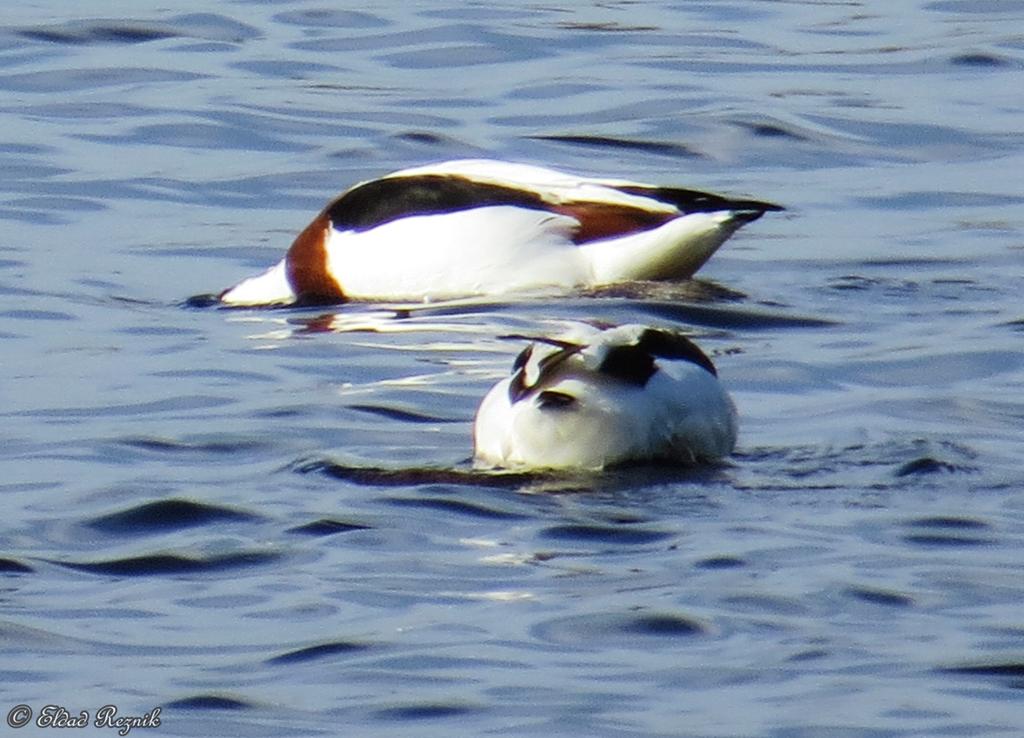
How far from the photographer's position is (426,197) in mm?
10500

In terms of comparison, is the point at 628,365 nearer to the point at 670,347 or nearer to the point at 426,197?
the point at 670,347

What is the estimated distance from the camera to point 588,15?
51.8ft

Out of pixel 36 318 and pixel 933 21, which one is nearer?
pixel 36 318

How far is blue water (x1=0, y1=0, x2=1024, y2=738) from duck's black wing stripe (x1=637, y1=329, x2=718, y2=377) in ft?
0.91

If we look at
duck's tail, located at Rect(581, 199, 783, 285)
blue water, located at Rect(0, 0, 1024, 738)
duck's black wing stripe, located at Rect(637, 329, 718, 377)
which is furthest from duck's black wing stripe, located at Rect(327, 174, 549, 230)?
duck's black wing stripe, located at Rect(637, 329, 718, 377)

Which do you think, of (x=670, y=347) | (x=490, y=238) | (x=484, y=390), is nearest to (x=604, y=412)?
(x=670, y=347)

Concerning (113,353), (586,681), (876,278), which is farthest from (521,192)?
(586,681)

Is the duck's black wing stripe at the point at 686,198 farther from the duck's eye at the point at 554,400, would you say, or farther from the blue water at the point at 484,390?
the duck's eye at the point at 554,400

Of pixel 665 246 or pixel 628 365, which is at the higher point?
pixel 628 365

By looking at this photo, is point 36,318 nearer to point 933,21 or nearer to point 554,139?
point 554,139

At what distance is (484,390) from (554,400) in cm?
139

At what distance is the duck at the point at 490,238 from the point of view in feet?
34.4

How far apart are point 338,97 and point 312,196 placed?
6.43 ft

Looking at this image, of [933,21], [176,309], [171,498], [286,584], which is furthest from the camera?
[933,21]
